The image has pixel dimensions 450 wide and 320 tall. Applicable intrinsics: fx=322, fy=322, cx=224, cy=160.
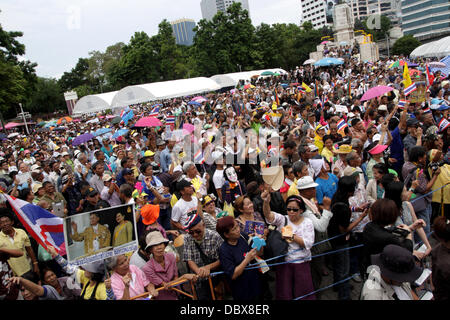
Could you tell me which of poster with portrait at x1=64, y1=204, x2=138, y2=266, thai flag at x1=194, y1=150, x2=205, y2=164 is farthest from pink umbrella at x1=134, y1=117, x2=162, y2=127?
poster with portrait at x1=64, y1=204, x2=138, y2=266

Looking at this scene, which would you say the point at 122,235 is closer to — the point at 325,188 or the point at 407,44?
the point at 325,188

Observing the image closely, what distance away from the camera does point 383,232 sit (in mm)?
2959

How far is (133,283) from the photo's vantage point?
314cm

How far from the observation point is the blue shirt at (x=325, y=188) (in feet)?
14.9

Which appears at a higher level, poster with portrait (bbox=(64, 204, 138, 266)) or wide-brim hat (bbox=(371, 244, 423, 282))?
poster with portrait (bbox=(64, 204, 138, 266))

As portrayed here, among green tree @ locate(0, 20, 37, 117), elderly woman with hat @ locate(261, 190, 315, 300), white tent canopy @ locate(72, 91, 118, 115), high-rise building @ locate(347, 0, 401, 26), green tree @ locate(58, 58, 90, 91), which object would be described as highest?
high-rise building @ locate(347, 0, 401, 26)

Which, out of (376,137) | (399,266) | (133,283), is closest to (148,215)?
(133,283)

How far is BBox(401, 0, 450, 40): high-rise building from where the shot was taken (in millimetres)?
99000

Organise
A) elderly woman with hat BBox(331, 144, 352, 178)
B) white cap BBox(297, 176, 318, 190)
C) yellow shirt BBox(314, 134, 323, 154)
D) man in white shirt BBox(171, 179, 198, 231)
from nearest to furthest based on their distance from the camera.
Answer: white cap BBox(297, 176, 318, 190) → man in white shirt BBox(171, 179, 198, 231) → elderly woman with hat BBox(331, 144, 352, 178) → yellow shirt BBox(314, 134, 323, 154)

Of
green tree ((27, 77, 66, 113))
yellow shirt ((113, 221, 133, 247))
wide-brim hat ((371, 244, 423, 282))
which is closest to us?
wide-brim hat ((371, 244, 423, 282))

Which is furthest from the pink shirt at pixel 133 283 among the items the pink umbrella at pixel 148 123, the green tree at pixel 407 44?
the green tree at pixel 407 44

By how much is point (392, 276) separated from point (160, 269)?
2.11m

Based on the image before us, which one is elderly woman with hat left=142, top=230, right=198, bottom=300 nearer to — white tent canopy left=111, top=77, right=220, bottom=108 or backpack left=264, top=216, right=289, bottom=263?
backpack left=264, top=216, right=289, bottom=263

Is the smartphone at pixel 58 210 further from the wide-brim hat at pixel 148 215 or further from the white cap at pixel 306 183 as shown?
the white cap at pixel 306 183
